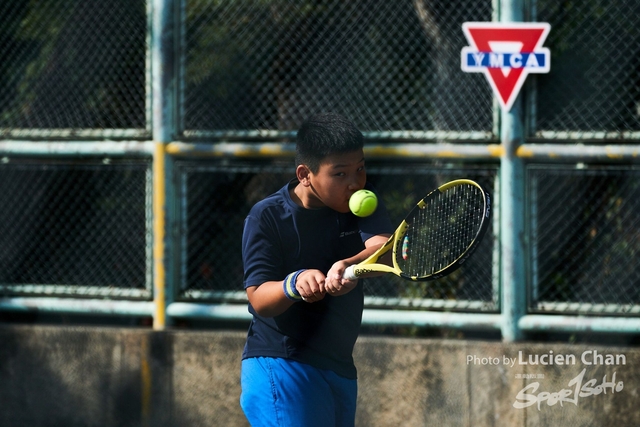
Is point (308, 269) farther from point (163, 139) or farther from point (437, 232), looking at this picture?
point (163, 139)

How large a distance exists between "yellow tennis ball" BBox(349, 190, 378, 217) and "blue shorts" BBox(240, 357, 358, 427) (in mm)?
638

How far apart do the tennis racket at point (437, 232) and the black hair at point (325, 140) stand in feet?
1.16

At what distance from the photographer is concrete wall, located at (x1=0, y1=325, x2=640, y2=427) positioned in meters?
4.70

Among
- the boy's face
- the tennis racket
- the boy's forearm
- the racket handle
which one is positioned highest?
the boy's face

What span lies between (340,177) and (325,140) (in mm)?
145

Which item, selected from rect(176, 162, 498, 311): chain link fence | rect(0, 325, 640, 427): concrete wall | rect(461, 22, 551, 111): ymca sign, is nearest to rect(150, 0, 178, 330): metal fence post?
rect(176, 162, 498, 311): chain link fence

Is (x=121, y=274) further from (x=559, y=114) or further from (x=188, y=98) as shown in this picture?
(x=559, y=114)

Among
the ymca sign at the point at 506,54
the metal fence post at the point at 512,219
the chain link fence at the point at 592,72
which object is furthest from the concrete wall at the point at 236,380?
the ymca sign at the point at 506,54

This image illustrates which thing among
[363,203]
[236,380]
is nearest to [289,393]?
[363,203]

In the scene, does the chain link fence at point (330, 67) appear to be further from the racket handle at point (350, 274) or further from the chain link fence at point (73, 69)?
the racket handle at point (350, 274)

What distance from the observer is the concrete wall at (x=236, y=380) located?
470cm

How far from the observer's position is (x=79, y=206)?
5590 mm

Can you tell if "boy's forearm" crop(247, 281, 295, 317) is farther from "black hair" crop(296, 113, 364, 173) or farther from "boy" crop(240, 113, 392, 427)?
"black hair" crop(296, 113, 364, 173)

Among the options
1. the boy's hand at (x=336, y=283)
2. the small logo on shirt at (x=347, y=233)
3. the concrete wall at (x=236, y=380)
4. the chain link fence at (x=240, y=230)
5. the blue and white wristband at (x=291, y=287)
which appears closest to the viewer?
the boy's hand at (x=336, y=283)
